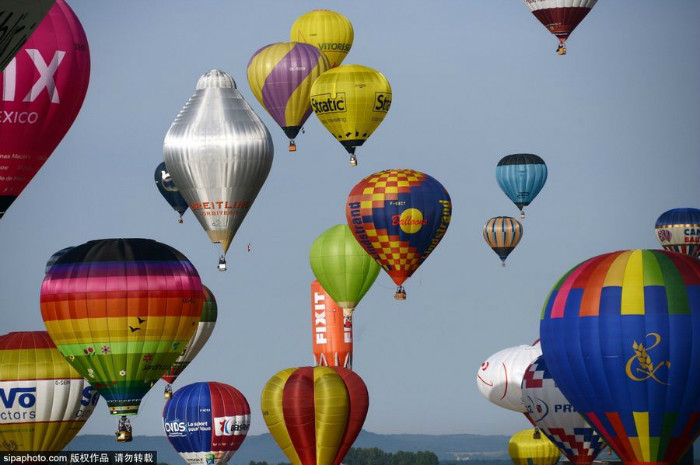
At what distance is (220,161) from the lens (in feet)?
138

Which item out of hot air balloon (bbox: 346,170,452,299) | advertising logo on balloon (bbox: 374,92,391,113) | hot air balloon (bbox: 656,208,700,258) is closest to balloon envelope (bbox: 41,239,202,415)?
hot air balloon (bbox: 346,170,452,299)

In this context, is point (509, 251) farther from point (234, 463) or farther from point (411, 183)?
point (234, 463)

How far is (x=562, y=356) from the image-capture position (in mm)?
27266

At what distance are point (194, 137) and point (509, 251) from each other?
21977 mm

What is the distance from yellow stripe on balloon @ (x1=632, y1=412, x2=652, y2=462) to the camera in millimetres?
26578

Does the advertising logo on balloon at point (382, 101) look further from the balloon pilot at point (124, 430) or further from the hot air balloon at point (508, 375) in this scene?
the balloon pilot at point (124, 430)

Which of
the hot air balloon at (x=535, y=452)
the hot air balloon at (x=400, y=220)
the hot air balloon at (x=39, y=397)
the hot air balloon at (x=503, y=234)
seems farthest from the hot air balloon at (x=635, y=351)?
the hot air balloon at (x=503, y=234)

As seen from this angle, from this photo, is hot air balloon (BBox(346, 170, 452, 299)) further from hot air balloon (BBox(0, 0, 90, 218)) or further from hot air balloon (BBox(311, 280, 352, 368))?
hot air balloon (BBox(0, 0, 90, 218))

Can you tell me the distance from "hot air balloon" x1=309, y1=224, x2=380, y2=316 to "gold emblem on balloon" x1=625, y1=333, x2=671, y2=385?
21252 millimetres

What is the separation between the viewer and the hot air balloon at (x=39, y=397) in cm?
3603

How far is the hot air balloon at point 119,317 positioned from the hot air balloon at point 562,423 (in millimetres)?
9324

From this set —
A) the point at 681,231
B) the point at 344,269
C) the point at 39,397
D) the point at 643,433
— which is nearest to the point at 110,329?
the point at 39,397

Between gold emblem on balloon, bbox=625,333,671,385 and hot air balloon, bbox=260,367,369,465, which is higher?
gold emblem on balloon, bbox=625,333,671,385

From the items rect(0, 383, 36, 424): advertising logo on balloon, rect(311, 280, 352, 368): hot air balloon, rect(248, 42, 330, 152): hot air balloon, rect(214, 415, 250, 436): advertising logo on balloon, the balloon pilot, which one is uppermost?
rect(248, 42, 330, 152): hot air balloon
